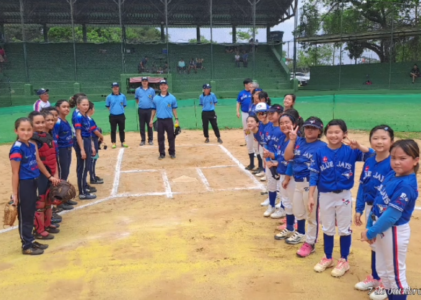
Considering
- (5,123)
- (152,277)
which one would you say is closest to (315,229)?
(152,277)

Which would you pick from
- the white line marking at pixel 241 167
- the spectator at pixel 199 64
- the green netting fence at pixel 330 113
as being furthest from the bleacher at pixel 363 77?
the white line marking at pixel 241 167

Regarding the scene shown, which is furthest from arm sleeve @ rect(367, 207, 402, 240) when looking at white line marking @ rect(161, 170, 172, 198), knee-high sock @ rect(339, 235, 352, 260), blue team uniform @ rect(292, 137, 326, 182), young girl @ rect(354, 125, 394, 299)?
white line marking @ rect(161, 170, 172, 198)

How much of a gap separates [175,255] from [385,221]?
8.27ft

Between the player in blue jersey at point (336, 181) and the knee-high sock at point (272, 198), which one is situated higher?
the player in blue jersey at point (336, 181)

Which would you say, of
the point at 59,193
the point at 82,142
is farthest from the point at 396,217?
the point at 82,142

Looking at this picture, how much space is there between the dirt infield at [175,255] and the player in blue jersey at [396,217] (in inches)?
23.6

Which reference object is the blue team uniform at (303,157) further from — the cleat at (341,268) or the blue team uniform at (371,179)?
the cleat at (341,268)

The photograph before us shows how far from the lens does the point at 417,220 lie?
5.57 metres

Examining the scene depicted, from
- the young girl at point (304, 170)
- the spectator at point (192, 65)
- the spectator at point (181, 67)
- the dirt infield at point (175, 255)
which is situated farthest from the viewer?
the spectator at point (192, 65)

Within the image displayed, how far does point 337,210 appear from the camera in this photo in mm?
3932

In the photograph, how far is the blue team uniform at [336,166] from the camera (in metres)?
3.80

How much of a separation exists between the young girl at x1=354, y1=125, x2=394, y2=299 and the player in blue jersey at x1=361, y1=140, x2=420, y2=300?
21 cm

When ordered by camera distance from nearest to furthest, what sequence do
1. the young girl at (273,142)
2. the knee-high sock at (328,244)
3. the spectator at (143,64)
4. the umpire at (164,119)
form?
the knee-high sock at (328,244), the young girl at (273,142), the umpire at (164,119), the spectator at (143,64)

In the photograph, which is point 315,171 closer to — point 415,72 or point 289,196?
point 289,196
